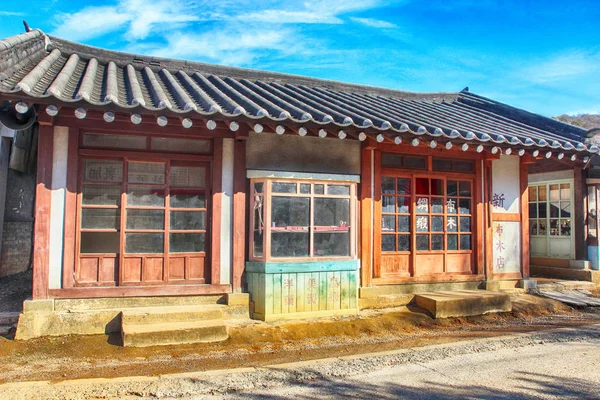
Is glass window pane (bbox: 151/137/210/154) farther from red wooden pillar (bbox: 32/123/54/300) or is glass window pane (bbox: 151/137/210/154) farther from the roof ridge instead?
the roof ridge

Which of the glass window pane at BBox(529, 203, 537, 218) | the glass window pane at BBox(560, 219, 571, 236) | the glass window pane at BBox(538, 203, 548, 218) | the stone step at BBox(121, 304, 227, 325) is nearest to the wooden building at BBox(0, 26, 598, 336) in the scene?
the stone step at BBox(121, 304, 227, 325)

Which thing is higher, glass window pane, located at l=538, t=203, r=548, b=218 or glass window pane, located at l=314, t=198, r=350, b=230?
glass window pane, located at l=538, t=203, r=548, b=218

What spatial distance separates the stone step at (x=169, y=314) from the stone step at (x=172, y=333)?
0.30 feet

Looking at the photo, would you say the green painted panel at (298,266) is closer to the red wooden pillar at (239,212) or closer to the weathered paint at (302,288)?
the weathered paint at (302,288)

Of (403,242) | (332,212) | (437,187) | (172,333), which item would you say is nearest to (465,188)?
(437,187)

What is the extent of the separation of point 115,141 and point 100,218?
3.84ft

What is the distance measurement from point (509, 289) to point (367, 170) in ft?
13.4

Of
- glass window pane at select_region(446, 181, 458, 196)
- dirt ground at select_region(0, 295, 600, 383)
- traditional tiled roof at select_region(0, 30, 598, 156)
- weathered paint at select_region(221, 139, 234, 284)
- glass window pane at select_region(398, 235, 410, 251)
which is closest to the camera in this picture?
dirt ground at select_region(0, 295, 600, 383)

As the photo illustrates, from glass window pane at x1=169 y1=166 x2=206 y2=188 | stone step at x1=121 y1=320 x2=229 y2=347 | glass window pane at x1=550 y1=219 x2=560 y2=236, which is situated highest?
glass window pane at x1=169 y1=166 x2=206 y2=188

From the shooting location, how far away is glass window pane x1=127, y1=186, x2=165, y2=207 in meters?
6.79

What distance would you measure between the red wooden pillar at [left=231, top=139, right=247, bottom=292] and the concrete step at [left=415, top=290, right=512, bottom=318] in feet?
10.9

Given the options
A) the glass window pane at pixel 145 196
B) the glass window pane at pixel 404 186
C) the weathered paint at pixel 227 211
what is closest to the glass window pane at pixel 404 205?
the glass window pane at pixel 404 186

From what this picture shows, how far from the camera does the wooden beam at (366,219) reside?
795 cm

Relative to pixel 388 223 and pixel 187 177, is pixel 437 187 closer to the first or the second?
pixel 388 223
